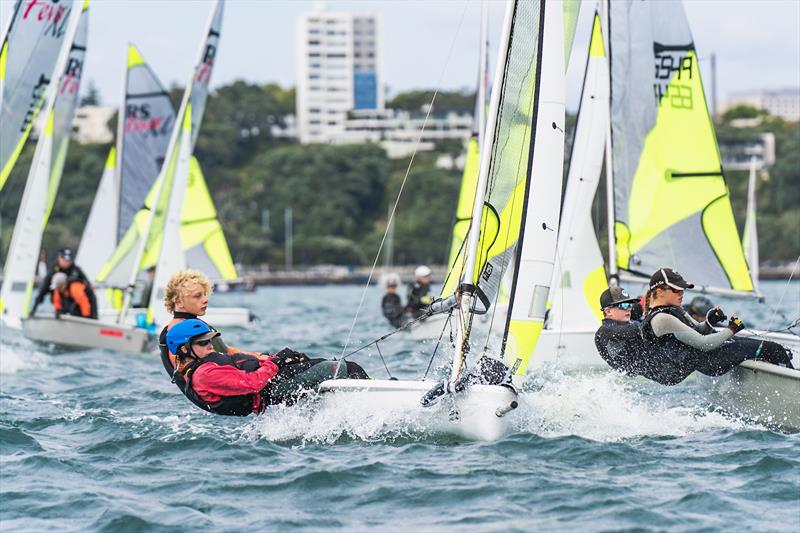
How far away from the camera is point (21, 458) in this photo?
6629 mm

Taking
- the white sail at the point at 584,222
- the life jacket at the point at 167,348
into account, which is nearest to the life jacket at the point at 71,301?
the white sail at the point at 584,222

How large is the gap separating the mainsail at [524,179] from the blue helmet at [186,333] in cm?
154

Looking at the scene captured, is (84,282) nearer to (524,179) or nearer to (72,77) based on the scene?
(72,77)

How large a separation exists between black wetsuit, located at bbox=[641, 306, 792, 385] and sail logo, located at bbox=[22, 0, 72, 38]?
7671mm

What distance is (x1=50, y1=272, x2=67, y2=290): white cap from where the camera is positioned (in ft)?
44.4

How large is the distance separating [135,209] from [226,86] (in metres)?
96.7

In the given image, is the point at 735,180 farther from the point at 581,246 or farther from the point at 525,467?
the point at 525,467

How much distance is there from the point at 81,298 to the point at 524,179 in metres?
7.68

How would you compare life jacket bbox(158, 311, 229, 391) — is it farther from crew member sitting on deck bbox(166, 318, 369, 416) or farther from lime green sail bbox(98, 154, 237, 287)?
lime green sail bbox(98, 154, 237, 287)

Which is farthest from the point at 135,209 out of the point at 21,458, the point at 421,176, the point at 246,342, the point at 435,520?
the point at 421,176

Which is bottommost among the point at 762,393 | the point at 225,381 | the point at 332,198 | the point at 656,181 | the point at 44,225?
the point at 762,393

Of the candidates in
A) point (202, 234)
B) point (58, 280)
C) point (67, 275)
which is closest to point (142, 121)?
point (202, 234)

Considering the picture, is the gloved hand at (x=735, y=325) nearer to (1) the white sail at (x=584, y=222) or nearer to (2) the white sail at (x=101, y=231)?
(1) the white sail at (x=584, y=222)

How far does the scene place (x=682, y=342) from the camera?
7.05m
